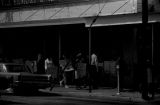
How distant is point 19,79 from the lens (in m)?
18.5

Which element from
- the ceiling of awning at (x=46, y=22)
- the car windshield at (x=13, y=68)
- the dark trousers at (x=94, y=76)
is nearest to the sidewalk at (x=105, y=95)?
the dark trousers at (x=94, y=76)

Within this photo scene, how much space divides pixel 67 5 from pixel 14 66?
613 cm

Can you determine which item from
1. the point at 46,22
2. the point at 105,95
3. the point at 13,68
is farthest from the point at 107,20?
the point at 13,68

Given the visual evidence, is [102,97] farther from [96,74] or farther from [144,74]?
[96,74]

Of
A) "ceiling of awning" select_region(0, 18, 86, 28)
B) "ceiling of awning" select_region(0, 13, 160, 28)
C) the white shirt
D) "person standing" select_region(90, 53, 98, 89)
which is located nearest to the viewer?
"ceiling of awning" select_region(0, 13, 160, 28)

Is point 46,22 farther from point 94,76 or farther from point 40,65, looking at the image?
point 94,76

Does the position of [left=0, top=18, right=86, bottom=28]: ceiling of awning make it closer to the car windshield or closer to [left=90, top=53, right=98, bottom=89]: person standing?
[left=90, top=53, right=98, bottom=89]: person standing

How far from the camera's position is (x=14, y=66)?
20.0 meters

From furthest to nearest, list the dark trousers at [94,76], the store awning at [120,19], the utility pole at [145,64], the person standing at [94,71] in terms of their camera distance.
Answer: the person standing at [94,71] → the dark trousers at [94,76] → the store awning at [120,19] → the utility pole at [145,64]

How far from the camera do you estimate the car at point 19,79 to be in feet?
60.5

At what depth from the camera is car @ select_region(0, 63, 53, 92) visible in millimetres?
18438

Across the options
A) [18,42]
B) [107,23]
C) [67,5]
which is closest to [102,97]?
[107,23]

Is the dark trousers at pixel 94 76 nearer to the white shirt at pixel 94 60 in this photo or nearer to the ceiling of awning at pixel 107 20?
the white shirt at pixel 94 60

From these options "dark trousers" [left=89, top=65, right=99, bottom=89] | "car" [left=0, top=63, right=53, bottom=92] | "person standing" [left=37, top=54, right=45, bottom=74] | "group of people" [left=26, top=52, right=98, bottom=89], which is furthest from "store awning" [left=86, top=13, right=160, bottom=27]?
"person standing" [left=37, top=54, right=45, bottom=74]
